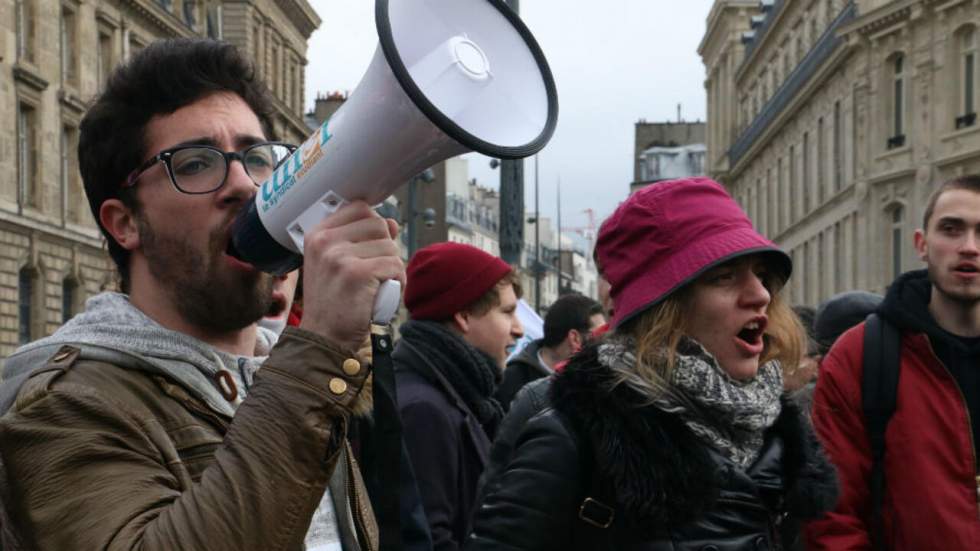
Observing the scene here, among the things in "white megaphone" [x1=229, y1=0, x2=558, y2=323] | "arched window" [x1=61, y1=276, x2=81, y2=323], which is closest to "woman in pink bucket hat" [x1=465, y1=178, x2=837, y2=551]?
"white megaphone" [x1=229, y1=0, x2=558, y2=323]

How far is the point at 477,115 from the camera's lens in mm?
1944

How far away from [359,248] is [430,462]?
255cm

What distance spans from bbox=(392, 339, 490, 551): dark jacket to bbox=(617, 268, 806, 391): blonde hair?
3.70 ft

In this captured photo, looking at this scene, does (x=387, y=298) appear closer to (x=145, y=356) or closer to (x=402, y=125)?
(x=402, y=125)

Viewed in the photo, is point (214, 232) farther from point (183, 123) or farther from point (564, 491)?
point (564, 491)

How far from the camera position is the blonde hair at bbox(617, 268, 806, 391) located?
9.93 ft

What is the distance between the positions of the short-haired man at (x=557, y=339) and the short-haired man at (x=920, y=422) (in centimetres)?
396

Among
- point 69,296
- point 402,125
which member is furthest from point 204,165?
point 69,296

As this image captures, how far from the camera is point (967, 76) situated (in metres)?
32.3

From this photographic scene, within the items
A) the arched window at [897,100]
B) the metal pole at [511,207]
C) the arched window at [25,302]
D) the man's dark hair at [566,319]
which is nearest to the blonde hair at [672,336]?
the man's dark hair at [566,319]

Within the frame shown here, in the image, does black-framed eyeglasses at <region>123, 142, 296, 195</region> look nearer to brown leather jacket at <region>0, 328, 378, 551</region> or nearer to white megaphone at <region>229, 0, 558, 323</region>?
white megaphone at <region>229, 0, 558, 323</region>

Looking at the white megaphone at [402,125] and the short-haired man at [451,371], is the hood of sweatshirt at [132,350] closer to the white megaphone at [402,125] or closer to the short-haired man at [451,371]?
the white megaphone at [402,125]

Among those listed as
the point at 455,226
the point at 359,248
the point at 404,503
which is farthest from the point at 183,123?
the point at 455,226

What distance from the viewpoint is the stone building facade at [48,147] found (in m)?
30.0
